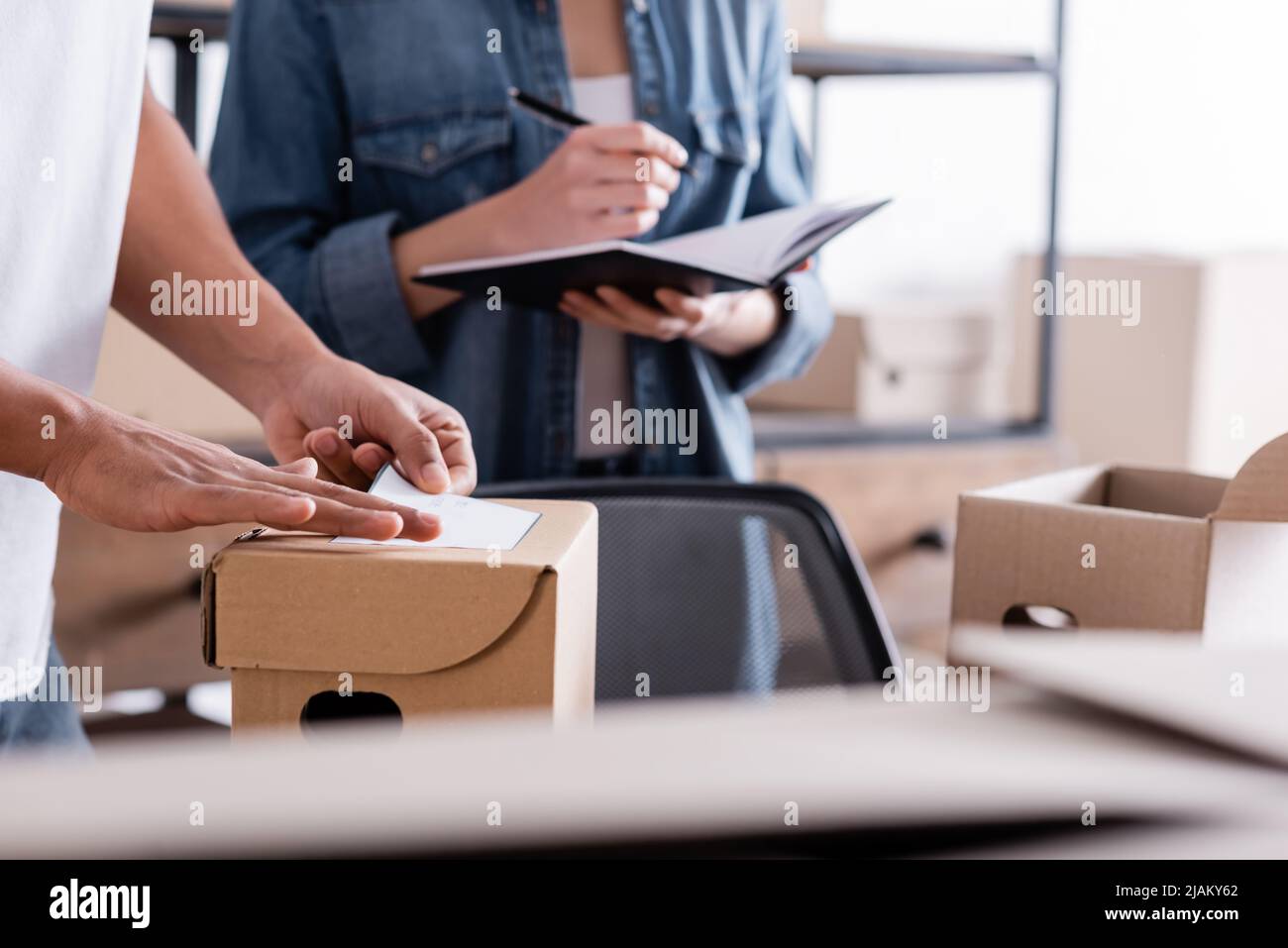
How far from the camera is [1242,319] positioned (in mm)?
2602

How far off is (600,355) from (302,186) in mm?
366

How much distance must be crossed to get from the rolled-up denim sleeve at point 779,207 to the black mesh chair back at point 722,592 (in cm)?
25

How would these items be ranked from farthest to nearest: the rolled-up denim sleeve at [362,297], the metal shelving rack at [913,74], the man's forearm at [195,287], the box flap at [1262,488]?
the metal shelving rack at [913,74] → the rolled-up denim sleeve at [362,297] → the man's forearm at [195,287] → the box flap at [1262,488]

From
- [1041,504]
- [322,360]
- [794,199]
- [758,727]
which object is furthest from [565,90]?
[758,727]

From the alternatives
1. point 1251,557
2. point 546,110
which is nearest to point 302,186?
point 546,110

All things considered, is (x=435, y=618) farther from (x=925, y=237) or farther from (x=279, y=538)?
(x=925, y=237)

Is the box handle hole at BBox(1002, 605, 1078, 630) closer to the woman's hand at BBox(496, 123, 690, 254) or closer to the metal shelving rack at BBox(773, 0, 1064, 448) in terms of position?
the woman's hand at BBox(496, 123, 690, 254)

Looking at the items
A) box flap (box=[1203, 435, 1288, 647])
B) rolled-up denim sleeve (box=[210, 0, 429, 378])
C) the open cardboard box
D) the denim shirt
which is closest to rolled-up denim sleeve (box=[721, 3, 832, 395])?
the denim shirt

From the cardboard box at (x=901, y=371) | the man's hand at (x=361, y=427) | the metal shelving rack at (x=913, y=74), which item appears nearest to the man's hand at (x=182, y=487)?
the man's hand at (x=361, y=427)

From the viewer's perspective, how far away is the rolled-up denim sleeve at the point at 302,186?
1340mm

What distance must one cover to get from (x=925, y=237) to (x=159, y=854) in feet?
9.17

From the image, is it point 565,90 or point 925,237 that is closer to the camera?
point 565,90

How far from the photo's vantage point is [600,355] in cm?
148

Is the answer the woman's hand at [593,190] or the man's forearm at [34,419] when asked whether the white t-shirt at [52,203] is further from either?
the woman's hand at [593,190]
